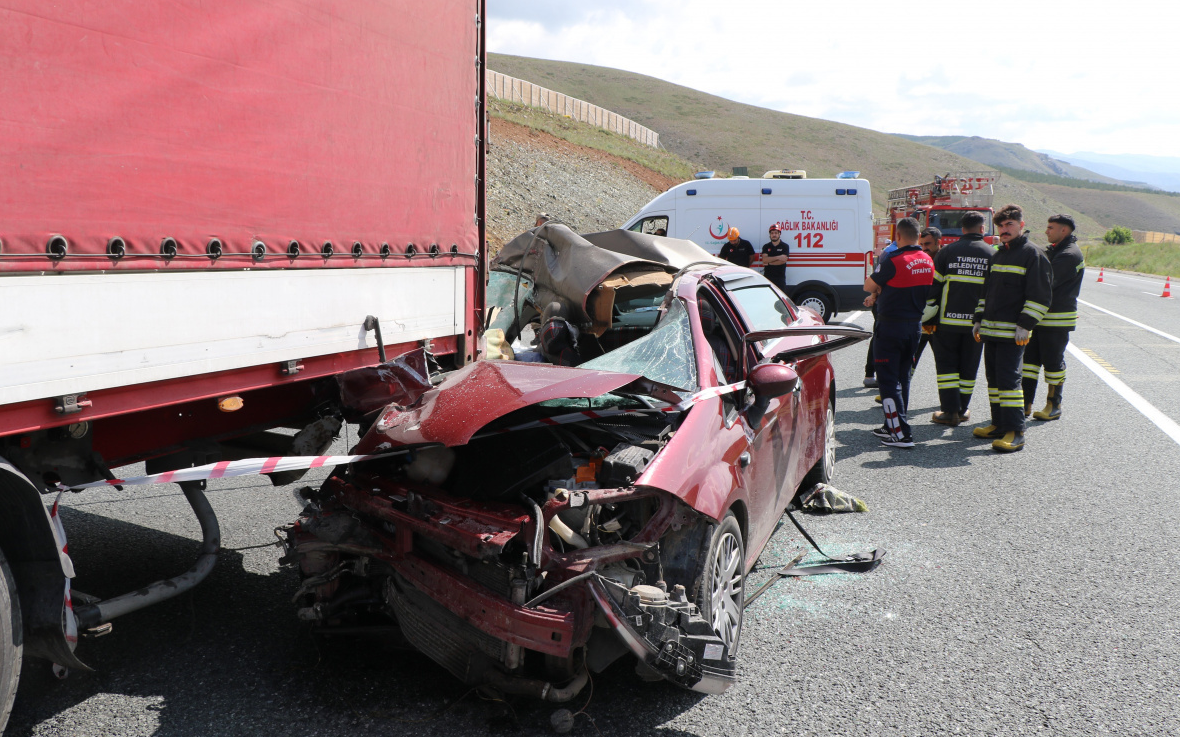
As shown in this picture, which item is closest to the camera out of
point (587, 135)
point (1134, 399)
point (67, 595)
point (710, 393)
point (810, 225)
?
point (67, 595)

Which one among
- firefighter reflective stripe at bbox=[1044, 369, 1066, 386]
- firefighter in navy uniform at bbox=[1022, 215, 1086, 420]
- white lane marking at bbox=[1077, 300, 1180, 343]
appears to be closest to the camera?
firefighter in navy uniform at bbox=[1022, 215, 1086, 420]

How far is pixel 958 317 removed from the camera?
8023mm

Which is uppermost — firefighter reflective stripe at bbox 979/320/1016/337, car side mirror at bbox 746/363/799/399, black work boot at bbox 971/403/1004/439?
car side mirror at bbox 746/363/799/399

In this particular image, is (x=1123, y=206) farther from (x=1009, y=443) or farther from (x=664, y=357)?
(x=664, y=357)

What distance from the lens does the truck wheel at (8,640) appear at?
104 inches

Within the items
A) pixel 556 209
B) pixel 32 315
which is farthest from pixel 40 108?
pixel 556 209

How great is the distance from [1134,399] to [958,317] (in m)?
2.98

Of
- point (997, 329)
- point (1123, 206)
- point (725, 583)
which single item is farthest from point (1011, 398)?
point (1123, 206)

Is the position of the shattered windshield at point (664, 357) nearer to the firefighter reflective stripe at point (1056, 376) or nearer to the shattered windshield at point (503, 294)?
the shattered windshield at point (503, 294)

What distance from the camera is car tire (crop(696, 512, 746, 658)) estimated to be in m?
3.22

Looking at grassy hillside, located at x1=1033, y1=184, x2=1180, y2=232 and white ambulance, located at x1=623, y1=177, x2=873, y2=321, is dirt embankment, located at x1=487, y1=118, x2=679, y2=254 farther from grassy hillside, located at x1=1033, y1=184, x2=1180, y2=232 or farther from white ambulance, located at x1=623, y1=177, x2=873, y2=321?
grassy hillside, located at x1=1033, y1=184, x2=1180, y2=232

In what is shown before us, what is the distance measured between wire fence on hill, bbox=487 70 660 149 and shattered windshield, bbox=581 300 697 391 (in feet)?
143

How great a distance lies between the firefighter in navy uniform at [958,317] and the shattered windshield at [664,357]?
4781mm

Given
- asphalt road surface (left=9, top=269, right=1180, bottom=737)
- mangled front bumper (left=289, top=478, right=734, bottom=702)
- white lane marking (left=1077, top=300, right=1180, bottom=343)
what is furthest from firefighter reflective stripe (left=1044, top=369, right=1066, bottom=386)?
white lane marking (left=1077, top=300, right=1180, bottom=343)
